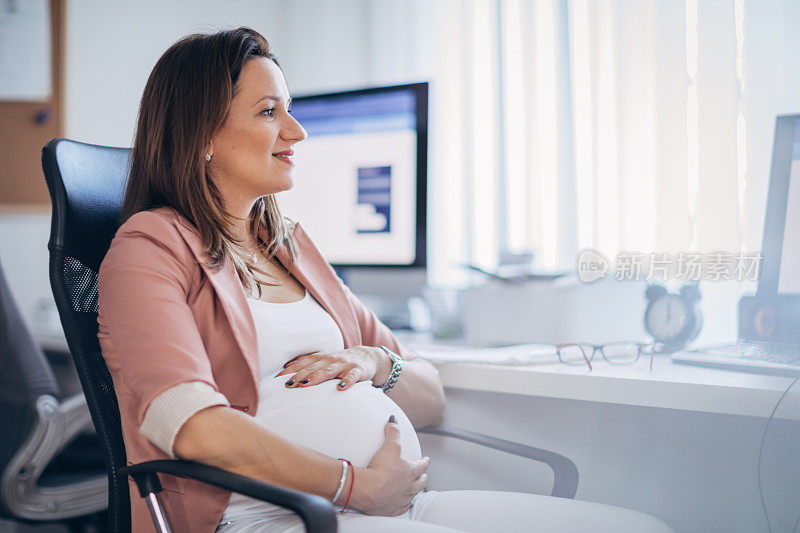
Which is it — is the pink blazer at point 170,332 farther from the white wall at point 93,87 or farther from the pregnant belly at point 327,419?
the white wall at point 93,87

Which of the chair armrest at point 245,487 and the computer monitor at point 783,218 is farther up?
the computer monitor at point 783,218

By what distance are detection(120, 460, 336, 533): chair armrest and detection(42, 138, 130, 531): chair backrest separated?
114 millimetres

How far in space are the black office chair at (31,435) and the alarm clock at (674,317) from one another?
1.27 meters

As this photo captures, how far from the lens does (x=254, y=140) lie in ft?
3.57

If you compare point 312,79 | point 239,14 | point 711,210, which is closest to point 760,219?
point 711,210

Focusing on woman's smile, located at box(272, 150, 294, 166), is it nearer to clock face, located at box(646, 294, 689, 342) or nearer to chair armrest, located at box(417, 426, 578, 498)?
chair armrest, located at box(417, 426, 578, 498)

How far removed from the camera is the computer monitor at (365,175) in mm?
1609

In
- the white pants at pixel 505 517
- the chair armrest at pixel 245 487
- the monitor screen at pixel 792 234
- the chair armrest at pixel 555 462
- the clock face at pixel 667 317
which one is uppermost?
the monitor screen at pixel 792 234

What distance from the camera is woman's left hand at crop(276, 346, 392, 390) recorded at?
982mm

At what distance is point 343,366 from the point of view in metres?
1.04

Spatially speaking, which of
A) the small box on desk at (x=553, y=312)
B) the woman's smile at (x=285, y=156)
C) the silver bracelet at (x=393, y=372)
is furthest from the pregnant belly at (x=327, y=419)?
the small box on desk at (x=553, y=312)
